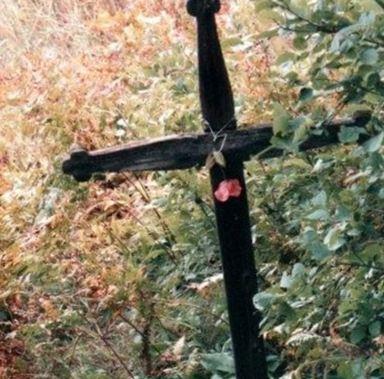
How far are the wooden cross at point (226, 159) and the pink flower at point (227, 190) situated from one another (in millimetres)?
17

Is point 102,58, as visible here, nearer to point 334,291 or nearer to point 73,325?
point 73,325

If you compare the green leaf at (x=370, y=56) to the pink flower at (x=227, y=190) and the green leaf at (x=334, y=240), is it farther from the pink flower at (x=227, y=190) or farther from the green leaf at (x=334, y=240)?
the pink flower at (x=227, y=190)

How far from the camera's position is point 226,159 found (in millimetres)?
2160

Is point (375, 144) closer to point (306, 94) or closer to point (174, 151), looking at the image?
point (306, 94)

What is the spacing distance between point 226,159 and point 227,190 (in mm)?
82

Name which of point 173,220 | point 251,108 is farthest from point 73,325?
point 251,108

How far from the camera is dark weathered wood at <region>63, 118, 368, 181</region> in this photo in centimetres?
214

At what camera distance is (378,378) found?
6.59 feet

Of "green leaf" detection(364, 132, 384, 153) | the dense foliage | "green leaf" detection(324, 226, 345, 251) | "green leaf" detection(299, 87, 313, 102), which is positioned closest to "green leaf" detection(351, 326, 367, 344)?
the dense foliage

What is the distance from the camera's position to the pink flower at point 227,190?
→ 6.91 feet

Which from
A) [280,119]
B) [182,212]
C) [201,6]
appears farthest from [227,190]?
[182,212]

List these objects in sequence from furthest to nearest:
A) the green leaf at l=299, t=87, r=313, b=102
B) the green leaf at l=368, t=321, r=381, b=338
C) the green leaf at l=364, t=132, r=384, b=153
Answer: the green leaf at l=299, t=87, r=313, b=102
the green leaf at l=368, t=321, r=381, b=338
the green leaf at l=364, t=132, r=384, b=153

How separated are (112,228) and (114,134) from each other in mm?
410

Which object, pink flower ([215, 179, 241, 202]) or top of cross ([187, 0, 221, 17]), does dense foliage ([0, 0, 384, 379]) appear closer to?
top of cross ([187, 0, 221, 17])
